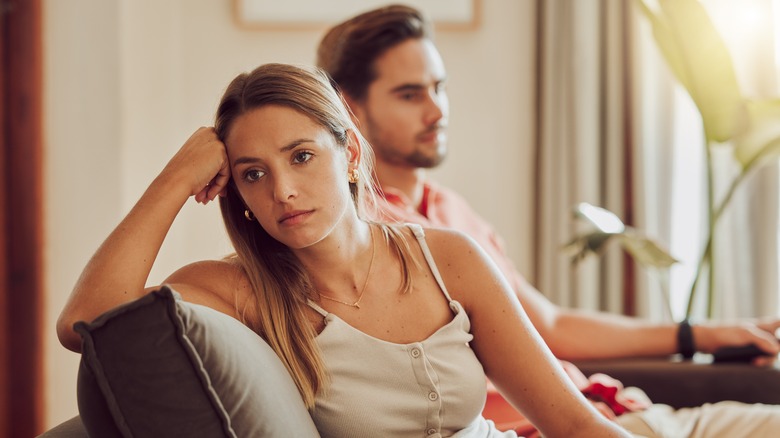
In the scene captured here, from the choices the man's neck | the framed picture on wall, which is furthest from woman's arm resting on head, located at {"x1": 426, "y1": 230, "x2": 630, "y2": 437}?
the framed picture on wall

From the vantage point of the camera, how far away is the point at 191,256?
342 centimetres

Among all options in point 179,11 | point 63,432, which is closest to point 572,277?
point 179,11

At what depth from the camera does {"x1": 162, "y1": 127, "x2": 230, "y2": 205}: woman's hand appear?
1.25 meters

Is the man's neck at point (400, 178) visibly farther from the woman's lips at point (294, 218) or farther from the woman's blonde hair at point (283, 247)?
the woman's lips at point (294, 218)

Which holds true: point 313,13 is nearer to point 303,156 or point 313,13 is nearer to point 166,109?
point 166,109

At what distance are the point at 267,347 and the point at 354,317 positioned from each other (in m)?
0.22

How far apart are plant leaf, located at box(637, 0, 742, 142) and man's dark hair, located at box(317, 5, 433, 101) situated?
27.1 inches

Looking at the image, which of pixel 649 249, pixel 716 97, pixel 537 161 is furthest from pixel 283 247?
pixel 537 161

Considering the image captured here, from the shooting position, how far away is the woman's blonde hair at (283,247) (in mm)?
1224

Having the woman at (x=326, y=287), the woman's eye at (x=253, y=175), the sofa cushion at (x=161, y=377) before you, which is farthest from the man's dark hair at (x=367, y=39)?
the sofa cushion at (x=161, y=377)

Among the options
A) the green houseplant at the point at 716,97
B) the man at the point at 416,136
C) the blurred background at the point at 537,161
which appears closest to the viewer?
the man at the point at 416,136

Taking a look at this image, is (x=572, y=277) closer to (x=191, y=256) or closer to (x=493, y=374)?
(x=191, y=256)

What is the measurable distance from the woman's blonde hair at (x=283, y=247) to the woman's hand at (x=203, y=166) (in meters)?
0.03

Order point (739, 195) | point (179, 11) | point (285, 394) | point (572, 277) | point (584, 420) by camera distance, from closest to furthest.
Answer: point (285, 394), point (584, 420), point (739, 195), point (572, 277), point (179, 11)
